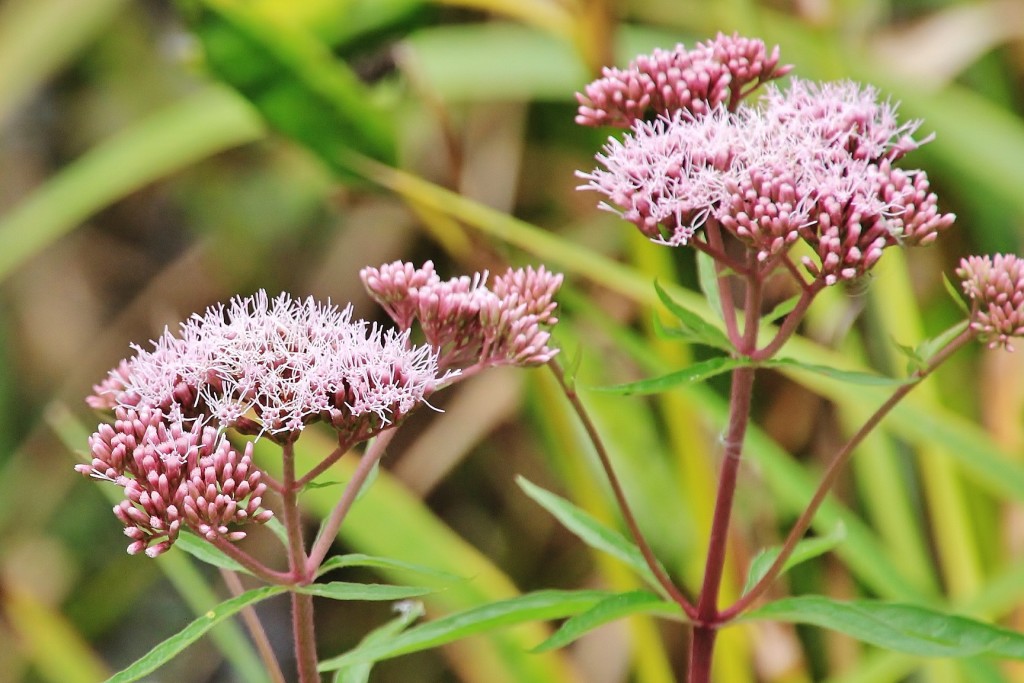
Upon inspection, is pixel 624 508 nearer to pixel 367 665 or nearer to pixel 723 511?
pixel 723 511

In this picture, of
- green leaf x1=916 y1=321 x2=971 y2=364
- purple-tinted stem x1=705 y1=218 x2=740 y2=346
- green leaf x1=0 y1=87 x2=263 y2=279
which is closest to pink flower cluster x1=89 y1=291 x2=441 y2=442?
purple-tinted stem x1=705 y1=218 x2=740 y2=346

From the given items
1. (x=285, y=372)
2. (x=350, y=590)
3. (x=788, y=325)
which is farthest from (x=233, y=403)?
(x=788, y=325)

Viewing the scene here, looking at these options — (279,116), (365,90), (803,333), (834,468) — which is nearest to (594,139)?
(803,333)

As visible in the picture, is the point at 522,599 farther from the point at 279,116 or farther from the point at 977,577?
the point at 977,577

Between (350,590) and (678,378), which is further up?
(678,378)

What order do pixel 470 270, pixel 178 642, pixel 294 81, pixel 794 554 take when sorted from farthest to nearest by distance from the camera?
pixel 470 270 → pixel 294 81 → pixel 794 554 → pixel 178 642
